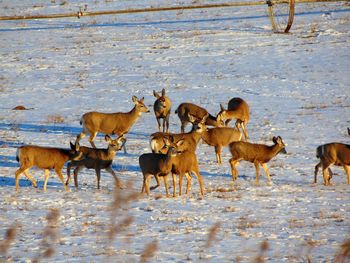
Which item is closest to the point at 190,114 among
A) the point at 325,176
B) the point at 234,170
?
the point at 234,170

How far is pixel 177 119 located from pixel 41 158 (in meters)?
8.65

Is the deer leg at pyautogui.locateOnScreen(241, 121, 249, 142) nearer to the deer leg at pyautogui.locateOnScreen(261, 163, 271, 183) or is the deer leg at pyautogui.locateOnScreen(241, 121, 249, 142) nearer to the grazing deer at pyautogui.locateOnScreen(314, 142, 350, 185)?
the deer leg at pyautogui.locateOnScreen(261, 163, 271, 183)

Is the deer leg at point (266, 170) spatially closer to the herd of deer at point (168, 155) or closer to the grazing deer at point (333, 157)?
the herd of deer at point (168, 155)

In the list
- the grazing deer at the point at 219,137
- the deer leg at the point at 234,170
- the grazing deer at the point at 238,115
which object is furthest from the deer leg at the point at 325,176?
the grazing deer at the point at 238,115

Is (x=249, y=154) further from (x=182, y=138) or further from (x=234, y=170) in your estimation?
(x=182, y=138)

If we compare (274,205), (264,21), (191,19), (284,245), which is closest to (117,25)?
(191,19)

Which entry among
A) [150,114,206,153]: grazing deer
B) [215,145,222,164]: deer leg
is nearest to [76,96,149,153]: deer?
[150,114,206,153]: grazing deer

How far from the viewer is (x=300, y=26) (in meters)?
38.5

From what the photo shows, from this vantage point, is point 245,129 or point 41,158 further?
point 245,129

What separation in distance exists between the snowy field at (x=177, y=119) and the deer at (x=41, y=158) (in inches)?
14.6

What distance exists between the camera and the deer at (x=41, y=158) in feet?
51.8

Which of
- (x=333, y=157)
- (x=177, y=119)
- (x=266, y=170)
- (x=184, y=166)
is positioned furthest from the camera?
(x=177, y=119)

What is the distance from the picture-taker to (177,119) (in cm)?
2408

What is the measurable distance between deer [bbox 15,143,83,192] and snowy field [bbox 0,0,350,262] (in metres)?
0.37
